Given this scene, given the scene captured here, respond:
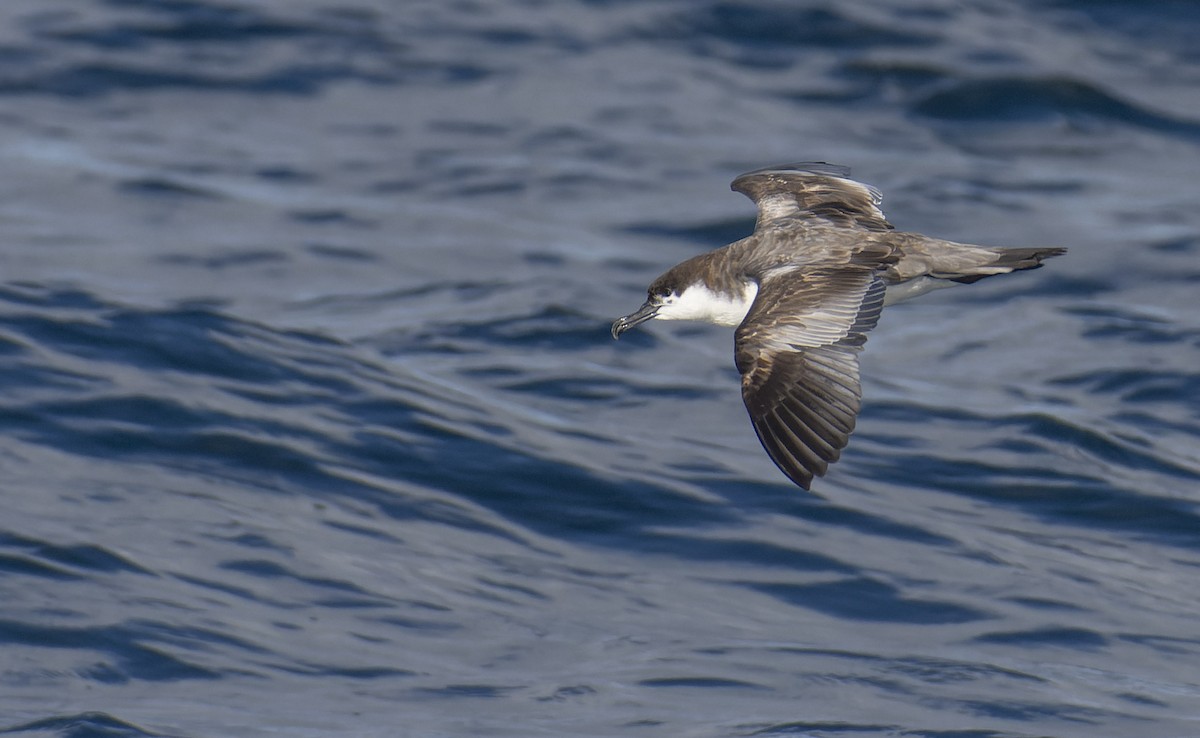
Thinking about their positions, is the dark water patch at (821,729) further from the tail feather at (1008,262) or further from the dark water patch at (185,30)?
the dark water patch at (185,30)

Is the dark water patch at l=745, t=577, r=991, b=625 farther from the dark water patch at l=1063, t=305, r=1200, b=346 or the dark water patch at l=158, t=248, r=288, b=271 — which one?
the dark water patch at l=158, t=248, r=288, b=271

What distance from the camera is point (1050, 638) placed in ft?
25.9

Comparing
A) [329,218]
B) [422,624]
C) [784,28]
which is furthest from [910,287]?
[784,28]

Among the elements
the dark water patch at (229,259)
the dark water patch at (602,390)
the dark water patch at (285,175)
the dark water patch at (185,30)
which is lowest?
the dark water patch at (602,390)

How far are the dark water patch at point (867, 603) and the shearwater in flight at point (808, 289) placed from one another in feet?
4.71

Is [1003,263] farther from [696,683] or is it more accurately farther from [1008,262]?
[696,683]

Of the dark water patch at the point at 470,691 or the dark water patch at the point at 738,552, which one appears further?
the dark water patch at the point at 738,552

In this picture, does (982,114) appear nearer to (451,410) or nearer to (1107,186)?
(1107,186)

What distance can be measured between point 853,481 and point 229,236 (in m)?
4.79

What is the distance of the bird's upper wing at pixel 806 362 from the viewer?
234 inches

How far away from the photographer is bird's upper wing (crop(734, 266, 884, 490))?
19.5 feet

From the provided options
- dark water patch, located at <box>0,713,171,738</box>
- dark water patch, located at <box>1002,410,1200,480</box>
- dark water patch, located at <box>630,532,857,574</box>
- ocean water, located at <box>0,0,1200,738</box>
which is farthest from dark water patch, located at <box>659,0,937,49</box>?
dark water patch, located at <box>0,713,171,738</box>

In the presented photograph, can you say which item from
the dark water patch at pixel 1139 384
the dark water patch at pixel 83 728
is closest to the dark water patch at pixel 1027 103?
the dark water patch at pixel 1139 384

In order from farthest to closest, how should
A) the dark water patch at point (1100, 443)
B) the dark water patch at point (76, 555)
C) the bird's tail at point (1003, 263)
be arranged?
the dark water patch at point (1100, 443) < the dark water patch at point (76, 555) < the bird's tail at point (1003, 263)
